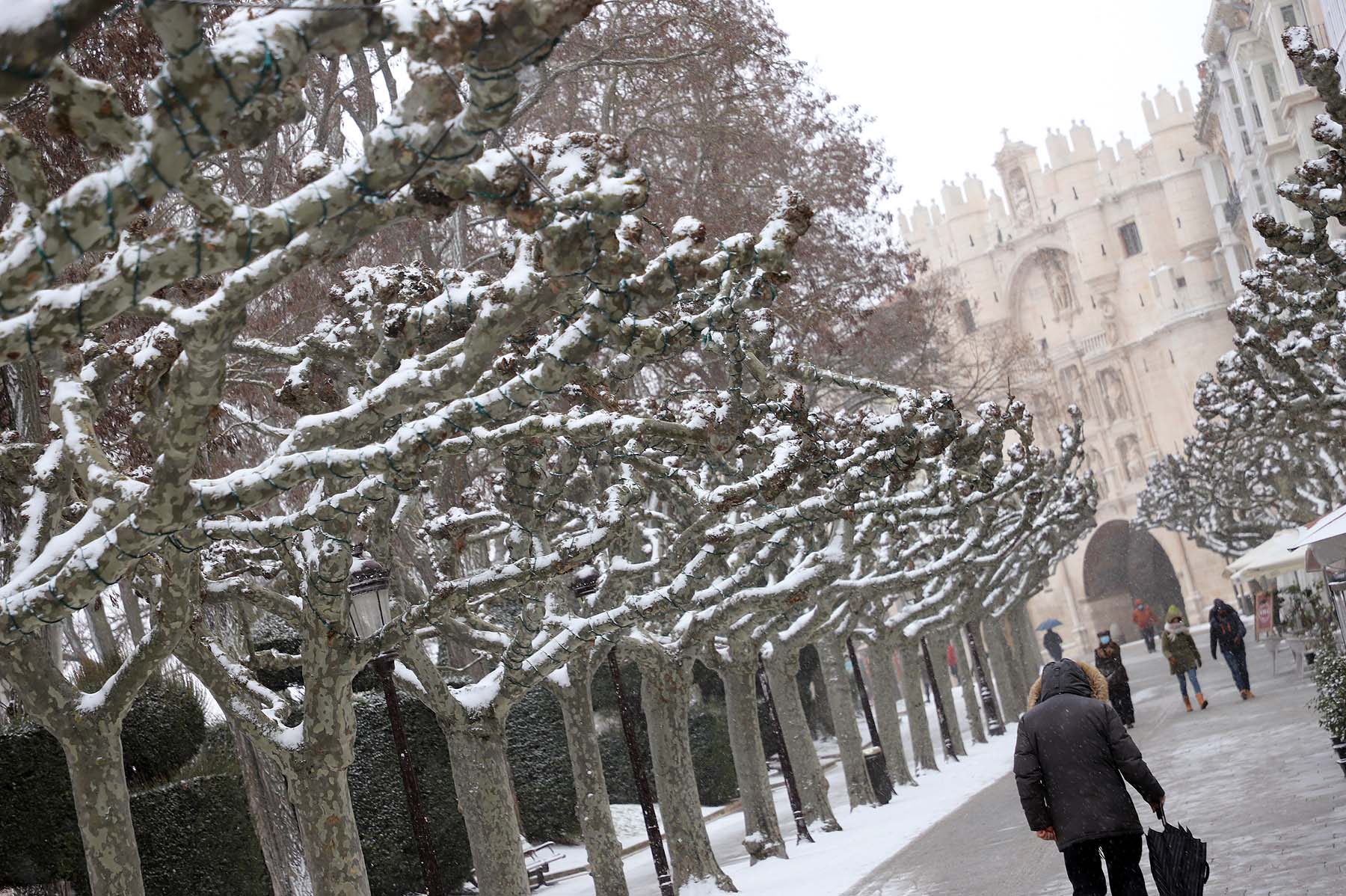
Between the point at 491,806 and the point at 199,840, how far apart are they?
5.51m

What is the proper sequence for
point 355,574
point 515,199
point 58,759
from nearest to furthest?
point 515,199, point 355,574, point 58,759

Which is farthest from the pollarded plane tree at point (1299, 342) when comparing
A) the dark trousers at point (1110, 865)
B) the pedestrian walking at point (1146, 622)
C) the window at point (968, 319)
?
the window at point (968, 319)

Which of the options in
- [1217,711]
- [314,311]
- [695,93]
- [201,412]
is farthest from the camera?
[1217,711]

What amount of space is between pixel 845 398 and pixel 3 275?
30130mm

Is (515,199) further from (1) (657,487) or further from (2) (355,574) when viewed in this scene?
(1) (657,487)

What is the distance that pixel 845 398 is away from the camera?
33500 millimetres

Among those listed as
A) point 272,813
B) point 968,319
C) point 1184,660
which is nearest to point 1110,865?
point 272,813

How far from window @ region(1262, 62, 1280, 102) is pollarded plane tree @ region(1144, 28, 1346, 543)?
5.96 metres

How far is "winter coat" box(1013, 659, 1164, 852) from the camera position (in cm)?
706

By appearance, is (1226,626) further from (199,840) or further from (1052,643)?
(199,840)

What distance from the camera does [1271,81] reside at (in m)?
46.2

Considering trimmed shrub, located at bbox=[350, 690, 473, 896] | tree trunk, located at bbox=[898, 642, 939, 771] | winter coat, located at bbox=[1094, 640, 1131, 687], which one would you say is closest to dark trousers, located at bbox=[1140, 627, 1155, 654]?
tree trunk, located at bbox=[898, 642, 939, 771]

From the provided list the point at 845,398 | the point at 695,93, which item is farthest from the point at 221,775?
the point at 845,398

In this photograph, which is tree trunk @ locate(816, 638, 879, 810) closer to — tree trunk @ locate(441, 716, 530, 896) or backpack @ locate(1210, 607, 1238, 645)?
backpack @ locate(1210, 607, 1238, 645)
